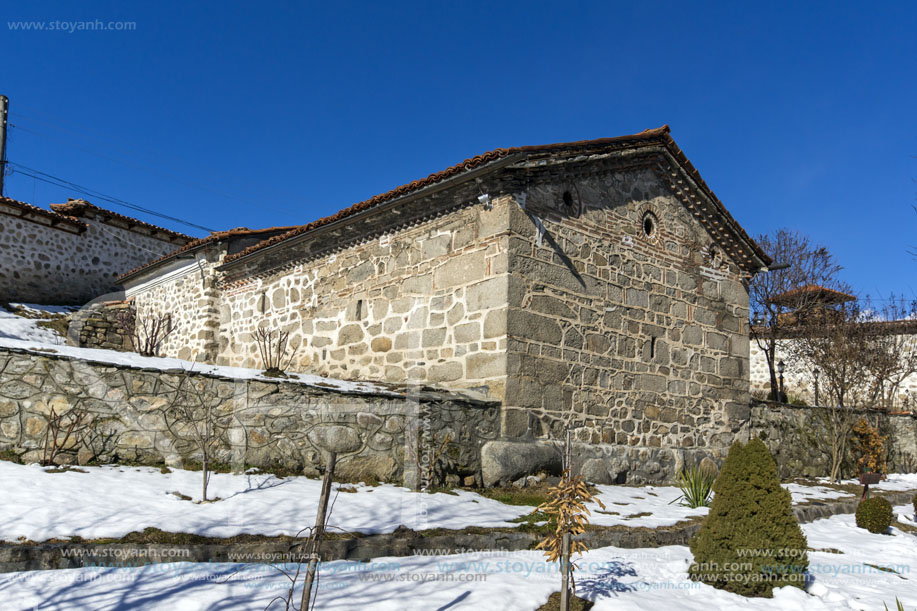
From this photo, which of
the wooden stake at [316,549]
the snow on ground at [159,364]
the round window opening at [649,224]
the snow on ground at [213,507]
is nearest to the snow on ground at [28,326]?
the snow on ground at [159,364]

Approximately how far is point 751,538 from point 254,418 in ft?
15.8

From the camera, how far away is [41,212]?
16.9 metres

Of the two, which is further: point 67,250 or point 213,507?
point 67,250

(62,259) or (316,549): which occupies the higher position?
(62,259)

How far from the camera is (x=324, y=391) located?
7137mm

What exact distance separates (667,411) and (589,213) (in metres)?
3.35

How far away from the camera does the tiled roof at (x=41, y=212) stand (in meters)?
16.4

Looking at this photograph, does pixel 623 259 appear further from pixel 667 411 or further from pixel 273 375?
pixel 273 375

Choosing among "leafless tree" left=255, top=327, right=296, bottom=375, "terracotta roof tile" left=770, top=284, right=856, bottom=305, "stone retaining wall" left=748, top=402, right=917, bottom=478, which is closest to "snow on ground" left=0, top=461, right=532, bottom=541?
"leafless tree" left=255, top=327, right=296, bottom=375

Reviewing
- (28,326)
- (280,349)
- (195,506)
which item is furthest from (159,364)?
(28,326)

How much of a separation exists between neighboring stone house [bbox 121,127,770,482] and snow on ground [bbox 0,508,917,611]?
9.44ft

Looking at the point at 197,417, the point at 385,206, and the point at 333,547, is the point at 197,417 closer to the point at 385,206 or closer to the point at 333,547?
the point at 333,547

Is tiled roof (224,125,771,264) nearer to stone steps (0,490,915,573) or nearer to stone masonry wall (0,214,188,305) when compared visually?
stone steps (0,490,915,573)

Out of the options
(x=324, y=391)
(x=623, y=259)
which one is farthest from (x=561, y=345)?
(x=324, y=391)
